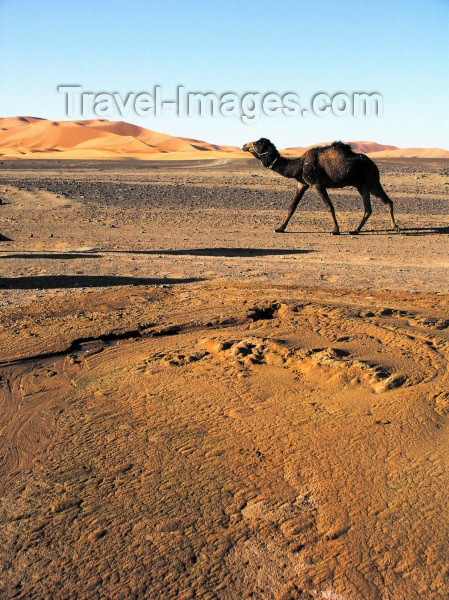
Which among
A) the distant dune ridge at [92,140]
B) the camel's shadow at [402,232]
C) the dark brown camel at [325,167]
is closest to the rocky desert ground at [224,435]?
the dark brown camel at [325,167]

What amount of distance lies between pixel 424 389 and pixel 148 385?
195 cm

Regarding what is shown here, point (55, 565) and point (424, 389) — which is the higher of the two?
point (424, 389)

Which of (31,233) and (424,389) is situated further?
(31,233)

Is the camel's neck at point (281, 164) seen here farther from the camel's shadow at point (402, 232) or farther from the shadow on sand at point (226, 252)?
the shadow on sand at point (226, 252)

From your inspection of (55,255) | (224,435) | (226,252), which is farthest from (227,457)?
(226,252)

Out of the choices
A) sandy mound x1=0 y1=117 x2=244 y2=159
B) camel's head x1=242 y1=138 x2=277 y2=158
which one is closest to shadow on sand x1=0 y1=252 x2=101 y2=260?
camel's head x1=242 y1=138 x2=277 y2=158

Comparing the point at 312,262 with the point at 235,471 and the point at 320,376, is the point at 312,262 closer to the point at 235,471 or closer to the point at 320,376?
the point at 320,376

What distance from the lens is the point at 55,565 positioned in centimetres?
315

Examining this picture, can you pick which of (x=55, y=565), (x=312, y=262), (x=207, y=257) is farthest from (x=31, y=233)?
(x=55, y=565)

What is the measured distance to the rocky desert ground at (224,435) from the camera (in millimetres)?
3119

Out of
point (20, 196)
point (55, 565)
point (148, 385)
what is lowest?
point (55, 565)

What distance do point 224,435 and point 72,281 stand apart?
516 centimetres

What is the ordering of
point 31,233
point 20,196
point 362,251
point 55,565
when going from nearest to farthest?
point 55,565 < point 362,251 < point 31,233 < point 20,196

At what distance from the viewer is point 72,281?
8.98 metres
